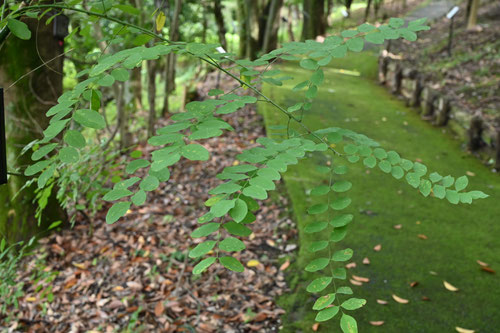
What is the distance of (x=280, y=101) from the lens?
7.98 metres

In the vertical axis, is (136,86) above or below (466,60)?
below

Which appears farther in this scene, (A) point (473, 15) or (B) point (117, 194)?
(A) point (473, 15)

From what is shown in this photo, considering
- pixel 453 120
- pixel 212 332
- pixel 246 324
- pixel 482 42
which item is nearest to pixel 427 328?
pixel 246 324

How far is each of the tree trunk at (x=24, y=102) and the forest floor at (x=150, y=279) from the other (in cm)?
39

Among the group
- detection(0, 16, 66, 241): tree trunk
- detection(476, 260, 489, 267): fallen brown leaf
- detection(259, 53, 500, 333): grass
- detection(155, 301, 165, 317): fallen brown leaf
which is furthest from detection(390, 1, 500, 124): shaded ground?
detection(0, 16, 66, 241): tree trunk

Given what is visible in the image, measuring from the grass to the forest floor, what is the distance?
27 cm

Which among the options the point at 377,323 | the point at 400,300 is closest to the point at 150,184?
the point at 377,323

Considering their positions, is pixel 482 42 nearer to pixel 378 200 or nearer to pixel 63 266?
pixel 378 200

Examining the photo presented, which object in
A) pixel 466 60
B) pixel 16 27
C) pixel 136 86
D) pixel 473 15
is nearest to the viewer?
pixel 16 27

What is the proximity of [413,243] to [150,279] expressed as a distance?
2514 mm

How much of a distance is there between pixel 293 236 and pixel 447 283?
4.87 ft

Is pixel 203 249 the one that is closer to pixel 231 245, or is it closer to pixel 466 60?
pixel 231 245

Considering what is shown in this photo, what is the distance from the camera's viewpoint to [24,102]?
419cm

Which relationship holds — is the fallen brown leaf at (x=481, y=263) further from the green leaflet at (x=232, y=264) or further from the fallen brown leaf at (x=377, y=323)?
the green leaflet at (x=232, y=264)
